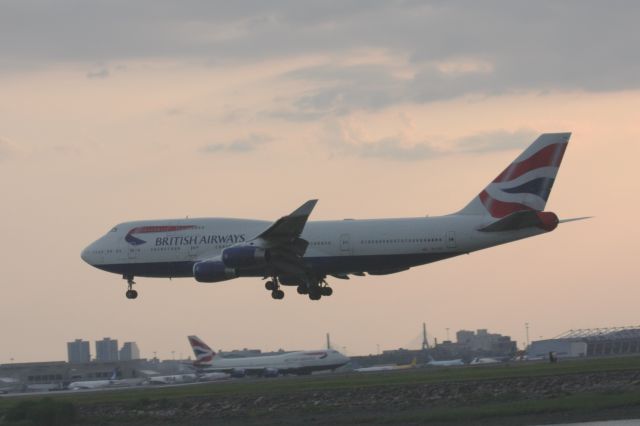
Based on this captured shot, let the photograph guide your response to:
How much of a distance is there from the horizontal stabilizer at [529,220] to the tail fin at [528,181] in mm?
3364

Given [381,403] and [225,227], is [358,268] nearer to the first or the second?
[225,227]

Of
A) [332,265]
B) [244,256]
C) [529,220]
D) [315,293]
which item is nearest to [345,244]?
[332,265]

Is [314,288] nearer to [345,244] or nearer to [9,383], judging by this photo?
[345,244]

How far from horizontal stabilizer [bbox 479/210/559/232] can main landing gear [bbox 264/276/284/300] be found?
551 inches

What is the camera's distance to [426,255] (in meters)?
68.9

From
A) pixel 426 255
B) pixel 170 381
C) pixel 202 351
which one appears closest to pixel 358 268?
pixel 426 255

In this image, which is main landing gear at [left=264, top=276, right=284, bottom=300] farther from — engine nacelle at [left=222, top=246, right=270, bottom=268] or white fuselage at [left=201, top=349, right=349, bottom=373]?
white fuselage at [left=201, top=349, right=349, bottom=373]

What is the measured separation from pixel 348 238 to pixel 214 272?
795cm

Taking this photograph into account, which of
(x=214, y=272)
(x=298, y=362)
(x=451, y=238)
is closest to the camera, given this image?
(x=451, y=238)

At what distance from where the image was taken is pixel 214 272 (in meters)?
71.3

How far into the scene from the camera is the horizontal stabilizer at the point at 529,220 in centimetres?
6550

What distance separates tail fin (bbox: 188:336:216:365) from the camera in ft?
350

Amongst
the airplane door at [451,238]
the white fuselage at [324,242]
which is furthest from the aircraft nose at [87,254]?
the airplane door at [451,238]

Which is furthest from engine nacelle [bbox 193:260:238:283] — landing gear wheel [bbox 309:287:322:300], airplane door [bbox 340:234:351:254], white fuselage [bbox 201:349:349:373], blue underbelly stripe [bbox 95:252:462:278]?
white fuselage [bbox 201:349:349:373]
